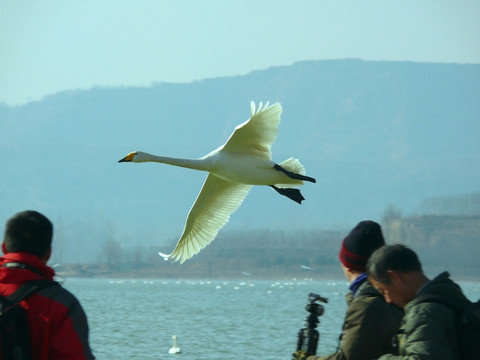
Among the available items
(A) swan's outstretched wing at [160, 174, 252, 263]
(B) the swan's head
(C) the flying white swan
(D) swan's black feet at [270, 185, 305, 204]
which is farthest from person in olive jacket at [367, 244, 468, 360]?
(A) swan's outstretched wing at [160, 174, 252, 263]

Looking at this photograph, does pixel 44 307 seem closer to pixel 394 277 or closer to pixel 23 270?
pixel 23 270

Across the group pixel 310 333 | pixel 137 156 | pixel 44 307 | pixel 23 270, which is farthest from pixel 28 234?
pixel 137 156

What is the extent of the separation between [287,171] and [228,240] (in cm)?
16797

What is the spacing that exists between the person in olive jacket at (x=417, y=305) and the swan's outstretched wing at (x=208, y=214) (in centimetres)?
1112

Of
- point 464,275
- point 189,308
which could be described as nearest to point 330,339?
point 189,308

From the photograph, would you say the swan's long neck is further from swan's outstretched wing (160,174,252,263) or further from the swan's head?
swan's outstretched wing (160,174,252,263)

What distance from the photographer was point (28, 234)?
5016mm

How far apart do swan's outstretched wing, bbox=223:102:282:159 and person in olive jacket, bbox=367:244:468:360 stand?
374 inches

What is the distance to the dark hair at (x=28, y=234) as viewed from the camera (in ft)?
16.4

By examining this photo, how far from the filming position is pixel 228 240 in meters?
183

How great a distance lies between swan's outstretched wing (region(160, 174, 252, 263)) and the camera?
16.2 metres

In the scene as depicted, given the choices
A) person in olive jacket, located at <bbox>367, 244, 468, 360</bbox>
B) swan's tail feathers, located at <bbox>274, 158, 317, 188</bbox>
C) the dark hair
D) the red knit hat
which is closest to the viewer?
person in olive jacket, located at <bbox>367, 244, 468, 360</bbox>

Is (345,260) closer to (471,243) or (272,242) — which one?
(471,243)

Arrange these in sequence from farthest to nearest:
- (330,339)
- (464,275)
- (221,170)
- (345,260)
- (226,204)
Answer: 1. (464,275)
2. (330,339)
3. (226,204)
4. (221,170)
5. (345,260)
